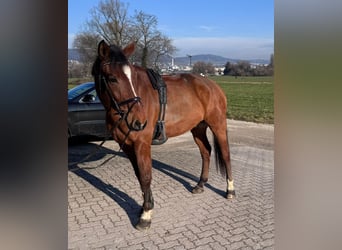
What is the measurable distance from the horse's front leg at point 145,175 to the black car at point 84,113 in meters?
3.61

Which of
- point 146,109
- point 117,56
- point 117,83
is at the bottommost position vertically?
point 146,109

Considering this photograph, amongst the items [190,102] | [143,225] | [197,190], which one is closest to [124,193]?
[197,190]

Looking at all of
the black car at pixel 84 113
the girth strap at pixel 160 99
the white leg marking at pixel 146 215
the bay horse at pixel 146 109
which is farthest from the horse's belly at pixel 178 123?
the black car at pixel 84 113

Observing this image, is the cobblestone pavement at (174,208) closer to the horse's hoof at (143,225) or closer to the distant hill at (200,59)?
the horse's hoof at (143,225)

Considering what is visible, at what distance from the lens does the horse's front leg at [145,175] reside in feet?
8.94

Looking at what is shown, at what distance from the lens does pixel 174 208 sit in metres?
3.24

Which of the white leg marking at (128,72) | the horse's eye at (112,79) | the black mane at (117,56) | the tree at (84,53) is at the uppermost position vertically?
the tree at (84,53)

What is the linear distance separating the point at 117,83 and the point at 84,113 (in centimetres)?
396

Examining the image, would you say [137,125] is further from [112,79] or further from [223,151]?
[223,151]
